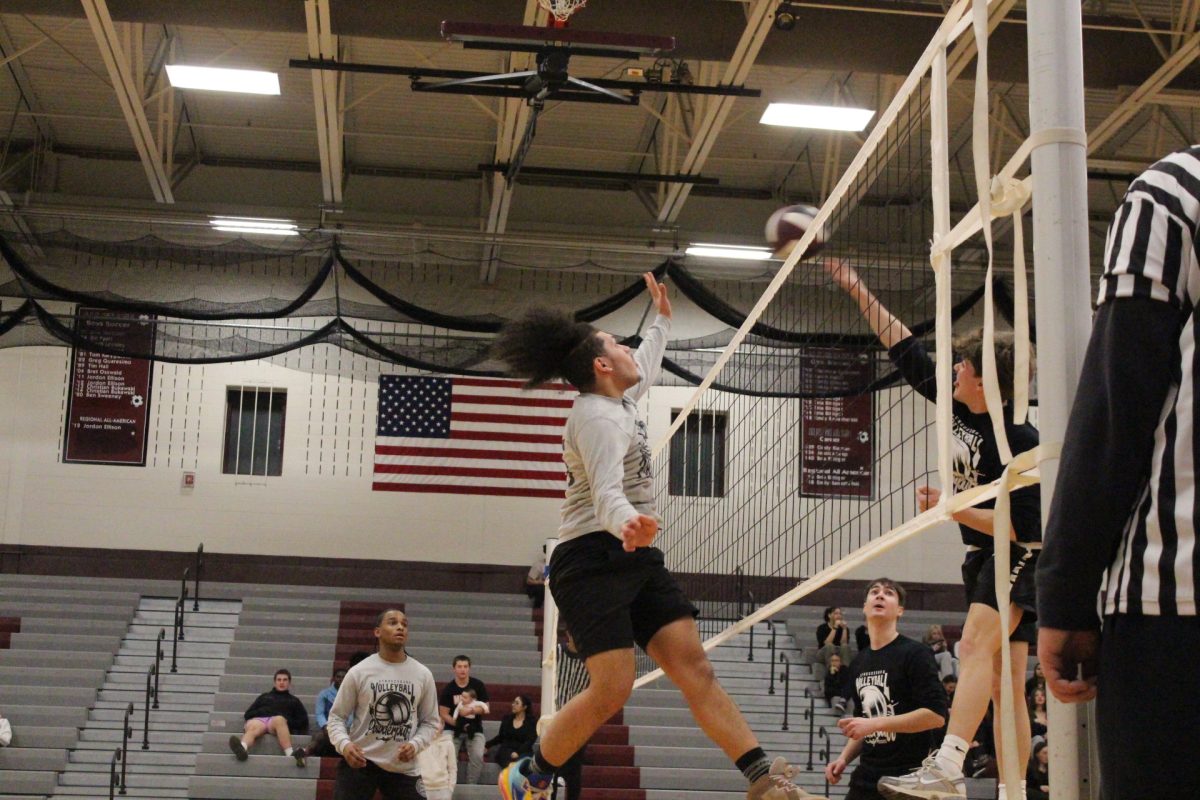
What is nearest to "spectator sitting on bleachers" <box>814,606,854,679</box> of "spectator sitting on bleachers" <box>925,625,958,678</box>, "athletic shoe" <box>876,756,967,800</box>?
"spectator sitting on bleachers" <box>925,625,958,678</box>

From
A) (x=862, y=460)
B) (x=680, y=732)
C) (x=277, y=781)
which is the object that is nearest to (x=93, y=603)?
(x=277, y=781)

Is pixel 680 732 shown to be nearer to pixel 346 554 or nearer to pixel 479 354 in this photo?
pixel 479 354

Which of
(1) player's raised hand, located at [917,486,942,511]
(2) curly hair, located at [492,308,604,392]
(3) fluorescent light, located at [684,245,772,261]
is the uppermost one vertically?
(3) fluorescent light, located at [684,245,772,261]

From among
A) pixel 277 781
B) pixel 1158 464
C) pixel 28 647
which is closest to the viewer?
pixel 1158 464

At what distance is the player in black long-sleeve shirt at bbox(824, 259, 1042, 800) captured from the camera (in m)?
4.68

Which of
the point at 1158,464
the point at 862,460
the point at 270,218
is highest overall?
the point at 270,218

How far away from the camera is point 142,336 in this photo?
49.6 feet

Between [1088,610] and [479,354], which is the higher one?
[479,354]

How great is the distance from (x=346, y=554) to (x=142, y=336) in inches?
231

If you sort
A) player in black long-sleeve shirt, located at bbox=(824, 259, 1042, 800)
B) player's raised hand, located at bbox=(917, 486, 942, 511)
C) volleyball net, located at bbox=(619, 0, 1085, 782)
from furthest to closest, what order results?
player in black long-sleeve shirt, located at bbox=(824, 259, 1042, 800) → player's raised hand, located at bbox=(917, 486, 942, 511) → volleyball net, located at bbox=(619, 0, 1085, 782)

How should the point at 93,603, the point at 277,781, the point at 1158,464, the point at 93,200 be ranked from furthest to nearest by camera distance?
the point at 93,200
the point at 93,603
the point at 277,781
the point at 1158,464

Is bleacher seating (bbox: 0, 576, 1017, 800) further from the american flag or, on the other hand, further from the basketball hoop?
the basketball hoop

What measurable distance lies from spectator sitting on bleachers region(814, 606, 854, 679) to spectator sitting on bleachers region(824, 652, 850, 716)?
0.57 feet

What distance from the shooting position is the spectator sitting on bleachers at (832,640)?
1631 cm
